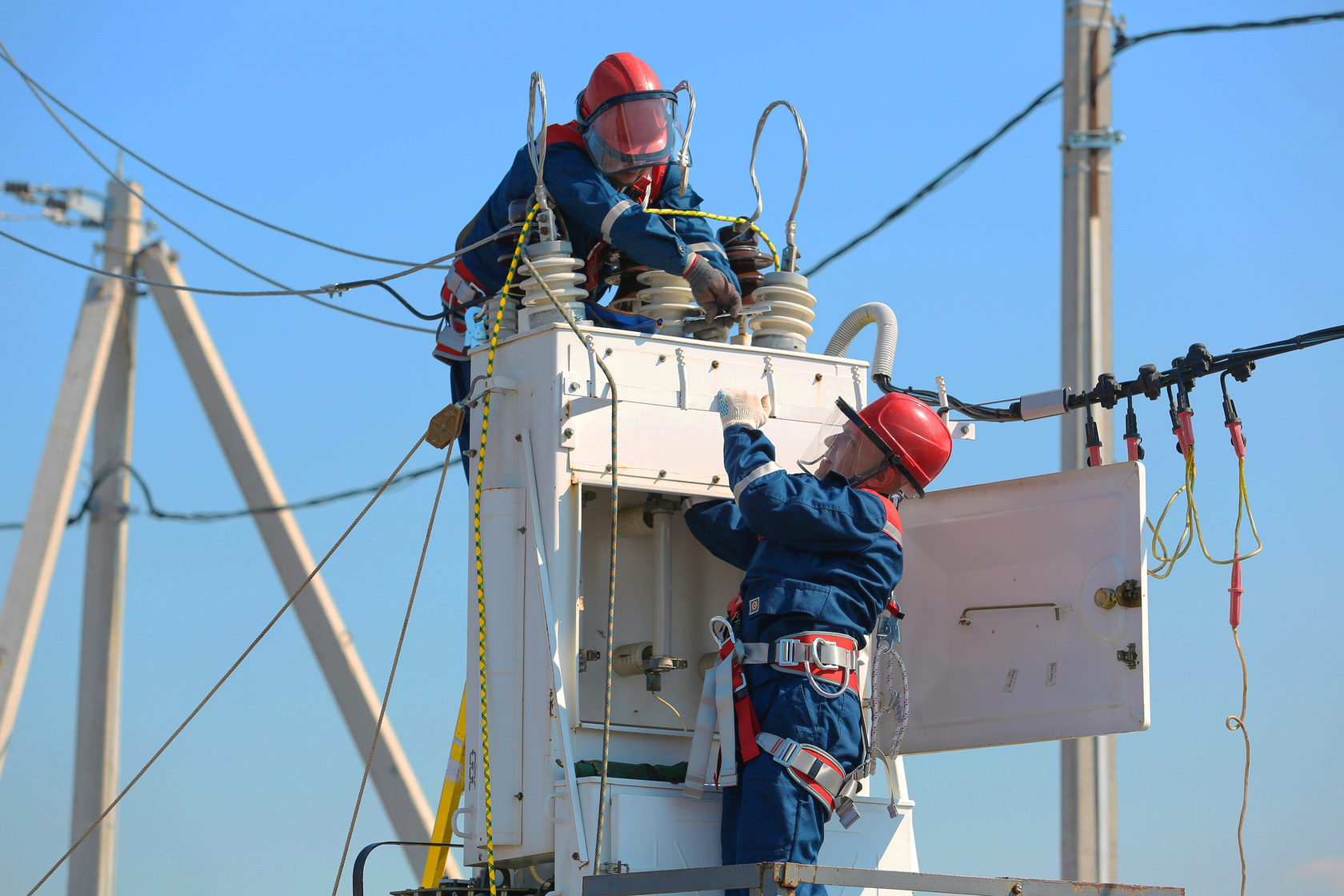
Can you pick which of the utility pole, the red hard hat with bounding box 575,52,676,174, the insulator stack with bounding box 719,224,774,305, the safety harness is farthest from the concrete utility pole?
the utility pole

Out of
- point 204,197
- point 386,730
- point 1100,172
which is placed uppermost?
point 1100,172

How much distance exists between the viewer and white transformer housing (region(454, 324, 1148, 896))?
597cm

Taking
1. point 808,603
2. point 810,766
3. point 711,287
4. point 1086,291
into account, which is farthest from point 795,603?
point 1086,291

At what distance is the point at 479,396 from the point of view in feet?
20.8

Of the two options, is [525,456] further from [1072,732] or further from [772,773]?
[1072,732]

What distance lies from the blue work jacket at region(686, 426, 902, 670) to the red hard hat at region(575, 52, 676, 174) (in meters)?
1.42

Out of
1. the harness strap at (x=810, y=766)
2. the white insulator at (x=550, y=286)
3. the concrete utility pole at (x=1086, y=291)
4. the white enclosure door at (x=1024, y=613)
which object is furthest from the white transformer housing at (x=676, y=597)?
the concrete utility pole at (x=1086, y=291)

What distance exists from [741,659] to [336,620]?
9.68 meters

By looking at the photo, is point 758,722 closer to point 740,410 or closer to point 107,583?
point 740,410

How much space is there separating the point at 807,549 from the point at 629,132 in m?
1.95

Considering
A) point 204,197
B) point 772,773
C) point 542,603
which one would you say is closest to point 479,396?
point 542,603

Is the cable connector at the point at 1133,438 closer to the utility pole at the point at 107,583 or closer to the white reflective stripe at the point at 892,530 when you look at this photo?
the white reflective stripe at the point at 892,530

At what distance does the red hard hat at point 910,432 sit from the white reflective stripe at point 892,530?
0.18 meters

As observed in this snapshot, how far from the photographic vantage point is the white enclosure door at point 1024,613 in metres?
6.15
